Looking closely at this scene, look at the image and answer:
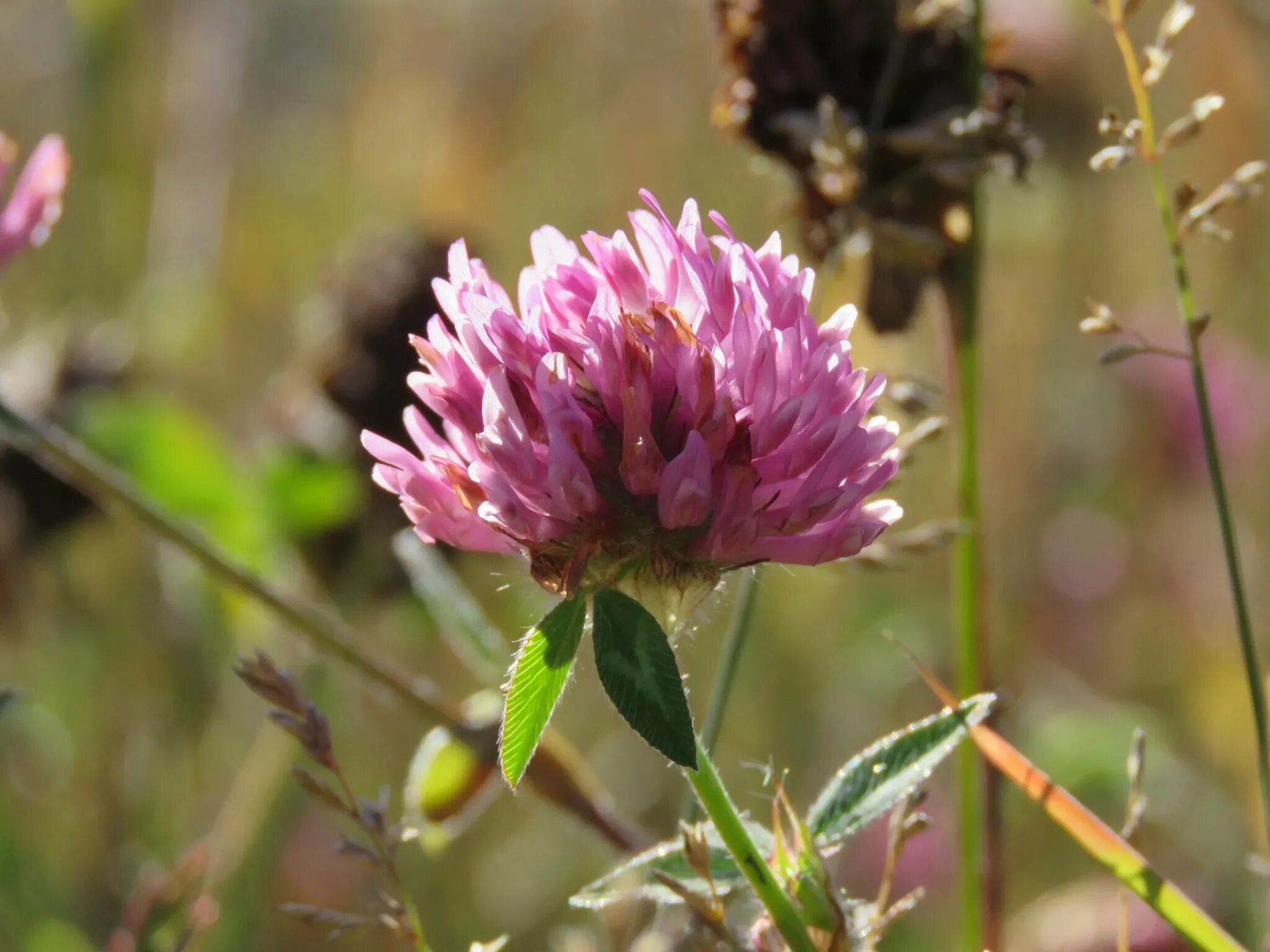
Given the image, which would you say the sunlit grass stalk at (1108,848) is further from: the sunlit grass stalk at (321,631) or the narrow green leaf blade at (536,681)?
the sunlit grass stalk at (321,631)

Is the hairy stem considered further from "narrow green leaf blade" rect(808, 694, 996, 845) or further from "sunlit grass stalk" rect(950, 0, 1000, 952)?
"sunlit grass stalk" rect(950, 0, 1000, 952)

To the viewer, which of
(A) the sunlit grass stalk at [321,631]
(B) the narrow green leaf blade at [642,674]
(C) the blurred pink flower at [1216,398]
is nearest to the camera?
(B) the narrow green leaf blade at [642,674]

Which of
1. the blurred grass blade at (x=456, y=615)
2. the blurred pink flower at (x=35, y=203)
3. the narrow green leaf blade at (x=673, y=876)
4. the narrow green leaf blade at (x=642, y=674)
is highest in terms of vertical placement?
the blurred pink flower at (x=35, y=203)

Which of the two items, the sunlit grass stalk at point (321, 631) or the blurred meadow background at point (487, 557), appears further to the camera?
the blurred meadow background at point (487, 557)

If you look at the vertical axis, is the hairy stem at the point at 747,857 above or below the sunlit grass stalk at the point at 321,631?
below

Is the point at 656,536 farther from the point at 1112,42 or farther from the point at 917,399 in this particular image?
the point at 1112,42

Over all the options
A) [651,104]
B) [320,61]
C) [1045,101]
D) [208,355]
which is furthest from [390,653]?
[320,61]

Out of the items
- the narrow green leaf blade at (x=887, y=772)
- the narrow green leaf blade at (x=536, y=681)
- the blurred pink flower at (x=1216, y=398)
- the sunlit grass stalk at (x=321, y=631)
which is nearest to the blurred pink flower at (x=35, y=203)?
the sunlit grass stalk at (x=321, y=631)

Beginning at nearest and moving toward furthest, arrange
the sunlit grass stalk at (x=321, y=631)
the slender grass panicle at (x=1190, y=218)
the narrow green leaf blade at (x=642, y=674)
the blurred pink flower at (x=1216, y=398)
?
A: the narrow green leaf blade at (x=642, y=674), the slender grass panicle at (x=1190, y=218), the sunlit grass stalk at (x=321, y=631), the blurred pink flower at (x=1216, y=398)
